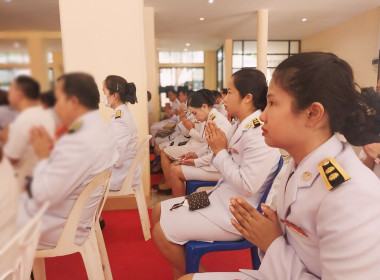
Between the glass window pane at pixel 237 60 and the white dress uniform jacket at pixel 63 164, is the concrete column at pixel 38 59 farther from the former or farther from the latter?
the glass window pane at pixel 237 60

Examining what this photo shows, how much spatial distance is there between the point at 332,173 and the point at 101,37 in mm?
524

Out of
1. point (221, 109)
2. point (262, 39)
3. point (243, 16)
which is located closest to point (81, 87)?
point (221, 109)

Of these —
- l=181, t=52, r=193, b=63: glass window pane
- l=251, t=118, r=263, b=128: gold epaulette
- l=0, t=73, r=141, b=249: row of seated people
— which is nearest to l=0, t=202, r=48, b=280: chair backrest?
l=0, t=73, r=141, b=249: row of seated people

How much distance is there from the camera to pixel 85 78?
0.29 meters

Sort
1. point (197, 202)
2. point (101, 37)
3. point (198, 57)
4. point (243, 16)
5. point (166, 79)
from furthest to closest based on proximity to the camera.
Answer: point (198, 57) < point (243, 16) < point (166, 79) < point (197, 202) < point (101, 37)

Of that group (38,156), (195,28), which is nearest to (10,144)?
(38,156)

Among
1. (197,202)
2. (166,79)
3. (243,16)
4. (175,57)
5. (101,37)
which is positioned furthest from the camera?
(175,57)

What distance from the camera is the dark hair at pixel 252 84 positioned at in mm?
1488

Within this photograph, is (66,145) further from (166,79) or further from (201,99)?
(166,79)

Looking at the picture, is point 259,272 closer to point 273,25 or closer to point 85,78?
point 85,78

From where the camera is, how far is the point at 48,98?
0.26 meters

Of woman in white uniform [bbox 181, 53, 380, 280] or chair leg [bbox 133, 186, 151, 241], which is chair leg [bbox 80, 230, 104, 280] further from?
chair leg [bbox 133, 186, 151, 241]

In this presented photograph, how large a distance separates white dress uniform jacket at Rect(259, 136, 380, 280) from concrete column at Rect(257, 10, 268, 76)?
20.5ft

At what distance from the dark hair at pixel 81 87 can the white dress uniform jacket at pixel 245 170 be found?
3.41ft
